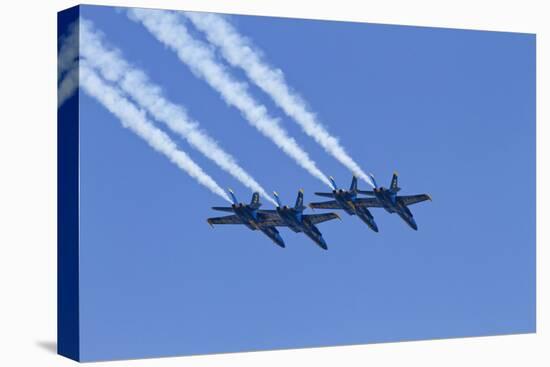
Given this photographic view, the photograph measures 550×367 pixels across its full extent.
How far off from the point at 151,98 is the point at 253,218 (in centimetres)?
337

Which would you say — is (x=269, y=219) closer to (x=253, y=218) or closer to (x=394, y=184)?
(x=253, y=218)

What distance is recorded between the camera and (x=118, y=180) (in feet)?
91.0

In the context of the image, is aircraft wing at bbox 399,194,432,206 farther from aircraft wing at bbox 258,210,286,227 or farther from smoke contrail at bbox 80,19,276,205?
smoke contrail at bbox 80,19,276,205

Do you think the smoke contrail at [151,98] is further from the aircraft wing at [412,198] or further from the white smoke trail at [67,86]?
the aircraft wing at [412,198]

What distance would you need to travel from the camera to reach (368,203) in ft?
100

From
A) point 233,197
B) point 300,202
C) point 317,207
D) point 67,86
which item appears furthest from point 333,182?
point 67,86

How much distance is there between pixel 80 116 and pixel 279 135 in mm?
4638

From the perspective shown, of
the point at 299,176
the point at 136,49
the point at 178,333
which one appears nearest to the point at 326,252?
the point at 299,176

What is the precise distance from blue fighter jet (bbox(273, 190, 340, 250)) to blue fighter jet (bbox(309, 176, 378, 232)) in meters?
0.23

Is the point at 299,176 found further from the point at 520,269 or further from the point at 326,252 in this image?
the point at 520,269

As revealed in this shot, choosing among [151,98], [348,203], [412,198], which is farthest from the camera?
[412,198]

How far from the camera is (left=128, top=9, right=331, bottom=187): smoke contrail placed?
28344 mm

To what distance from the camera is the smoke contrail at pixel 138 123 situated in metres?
27.5

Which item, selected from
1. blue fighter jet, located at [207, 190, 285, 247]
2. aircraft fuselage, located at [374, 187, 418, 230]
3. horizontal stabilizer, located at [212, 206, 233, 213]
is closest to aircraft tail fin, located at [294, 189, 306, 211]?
blue fighter jet, located at [207, 190, 285, 247]
